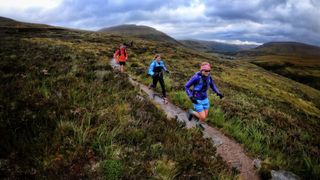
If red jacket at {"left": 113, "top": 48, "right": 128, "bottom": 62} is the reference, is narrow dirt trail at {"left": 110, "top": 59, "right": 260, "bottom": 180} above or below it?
below

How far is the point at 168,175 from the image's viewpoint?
418 cm

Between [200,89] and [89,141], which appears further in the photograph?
[200,89]

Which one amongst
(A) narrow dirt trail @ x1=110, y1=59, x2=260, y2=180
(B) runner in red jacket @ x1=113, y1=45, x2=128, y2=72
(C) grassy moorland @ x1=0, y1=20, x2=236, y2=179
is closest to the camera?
(C) grassy moorland @ x1=0, y1=20, x2=236, y2=179

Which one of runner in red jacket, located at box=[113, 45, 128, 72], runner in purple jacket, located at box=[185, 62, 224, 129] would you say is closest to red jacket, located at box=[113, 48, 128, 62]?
runner in red jacket, located at box=[113, 45, 128, 72]

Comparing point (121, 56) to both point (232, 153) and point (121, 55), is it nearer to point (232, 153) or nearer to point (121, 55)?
point (121, 55)

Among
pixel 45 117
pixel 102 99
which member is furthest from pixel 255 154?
pixel 45 117

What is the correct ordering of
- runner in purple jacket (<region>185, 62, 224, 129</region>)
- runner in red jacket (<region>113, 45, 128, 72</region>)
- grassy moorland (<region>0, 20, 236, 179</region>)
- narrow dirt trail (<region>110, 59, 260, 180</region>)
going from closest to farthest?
grassy moorland (<region>0, 20, 236, 179</region>), narrow dirt trail (<region>110, 59, 260, 180</region>), runner in purple jacket (<region>185, 62, 224, 129</region>), runner in red jacket (<region>113, 45, 128, 72</region>)

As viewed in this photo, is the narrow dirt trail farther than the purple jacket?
No

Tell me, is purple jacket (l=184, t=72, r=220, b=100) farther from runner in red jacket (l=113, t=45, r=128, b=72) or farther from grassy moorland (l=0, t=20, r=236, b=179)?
runner in red jacket (l=113, t=45, r=128, b=72)

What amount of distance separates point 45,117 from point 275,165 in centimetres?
585

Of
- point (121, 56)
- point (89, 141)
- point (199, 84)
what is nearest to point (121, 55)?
point (121, 56)

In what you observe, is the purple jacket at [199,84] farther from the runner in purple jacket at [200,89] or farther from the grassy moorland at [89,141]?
the grassy moorland at [89,141]

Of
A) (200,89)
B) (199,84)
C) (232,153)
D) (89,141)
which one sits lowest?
(232,153)

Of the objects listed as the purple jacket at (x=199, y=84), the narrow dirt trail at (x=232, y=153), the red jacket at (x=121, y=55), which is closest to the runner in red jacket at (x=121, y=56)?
the red jacket at (x=121, y=55)
